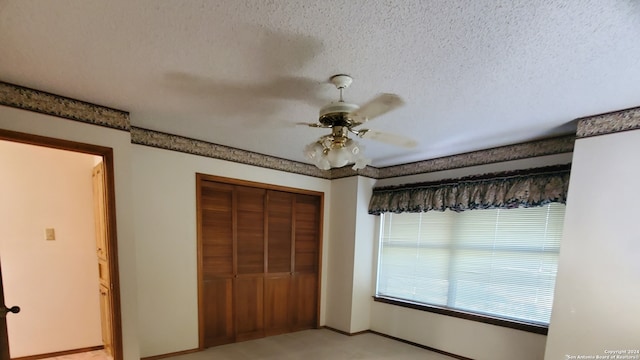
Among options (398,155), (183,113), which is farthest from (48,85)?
(398,155)

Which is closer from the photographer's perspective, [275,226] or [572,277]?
[572,277]

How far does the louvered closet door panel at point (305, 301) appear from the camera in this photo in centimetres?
402

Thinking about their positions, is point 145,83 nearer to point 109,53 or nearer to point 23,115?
point 109,53

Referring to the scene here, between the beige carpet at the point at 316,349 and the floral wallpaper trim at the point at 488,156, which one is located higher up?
the floral wallpaper trim at the point at 488,156

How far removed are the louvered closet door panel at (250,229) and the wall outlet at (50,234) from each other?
1.82 metres

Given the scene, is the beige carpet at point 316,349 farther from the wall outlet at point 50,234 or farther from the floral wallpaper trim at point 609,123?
the floral wallpaper trim at point 609,123

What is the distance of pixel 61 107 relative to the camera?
203 cm

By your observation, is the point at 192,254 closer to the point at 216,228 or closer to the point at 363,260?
the point at 216,228

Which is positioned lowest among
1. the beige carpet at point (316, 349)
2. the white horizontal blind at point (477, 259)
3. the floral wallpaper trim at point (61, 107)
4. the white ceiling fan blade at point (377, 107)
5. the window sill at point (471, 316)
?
the beige carpet at point (316, 349)

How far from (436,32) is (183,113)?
6.42 feet

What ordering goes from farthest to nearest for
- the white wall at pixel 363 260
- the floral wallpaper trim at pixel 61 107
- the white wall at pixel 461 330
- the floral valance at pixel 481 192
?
1. the white wall at pixel 363 260
2. the white wall at pixel 461 330
3. the floral valance at pixel 481 192
4. the floral wallpaper trim at pixel 61 107

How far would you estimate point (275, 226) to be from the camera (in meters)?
3.88

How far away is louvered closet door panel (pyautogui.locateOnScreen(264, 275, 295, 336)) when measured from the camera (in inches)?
148

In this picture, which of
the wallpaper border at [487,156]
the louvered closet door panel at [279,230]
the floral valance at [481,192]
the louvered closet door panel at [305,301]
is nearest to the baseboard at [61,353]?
the louvered closet door panel at [279,230]
